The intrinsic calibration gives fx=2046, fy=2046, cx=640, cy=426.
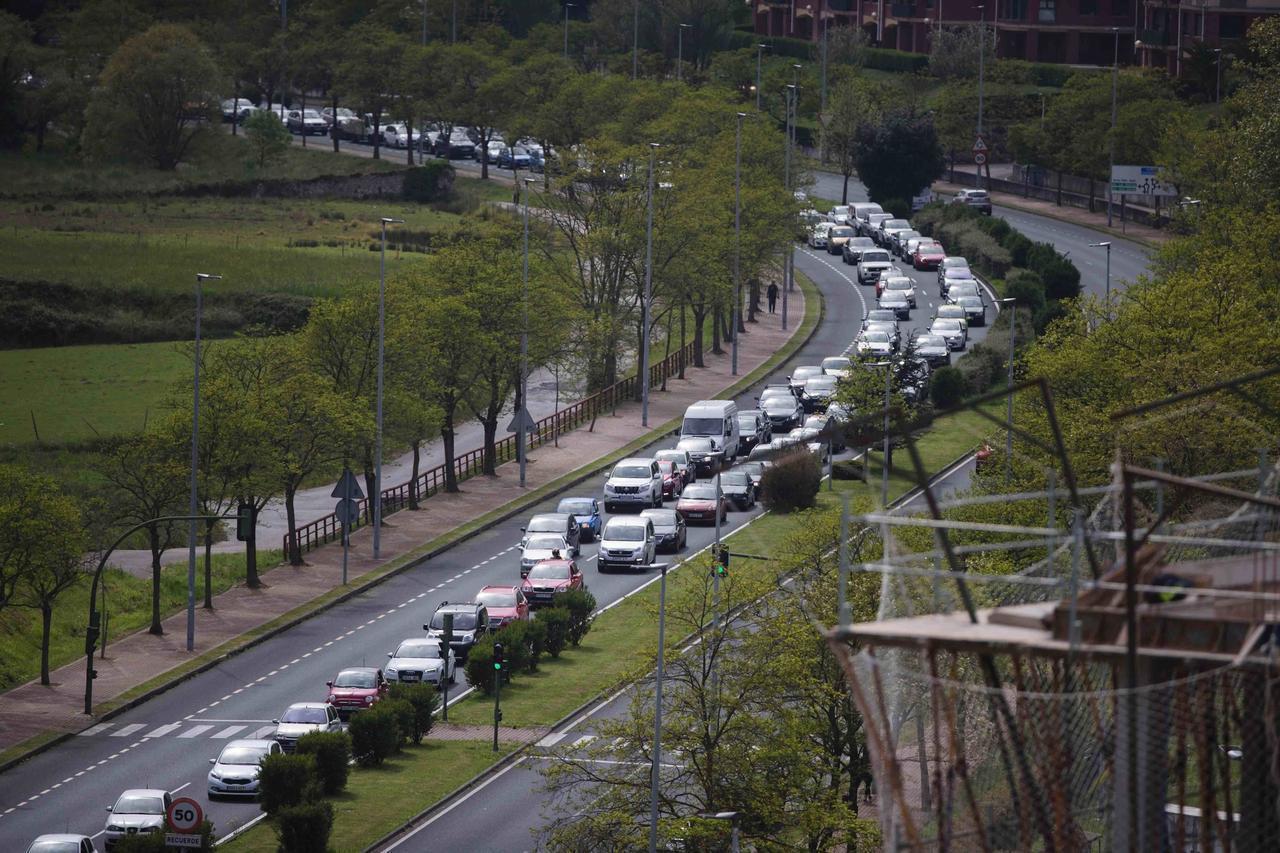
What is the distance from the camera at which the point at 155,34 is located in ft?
574

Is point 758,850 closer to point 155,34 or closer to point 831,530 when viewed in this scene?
point 831,530

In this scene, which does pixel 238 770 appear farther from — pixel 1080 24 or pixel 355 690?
pixel 1080 24

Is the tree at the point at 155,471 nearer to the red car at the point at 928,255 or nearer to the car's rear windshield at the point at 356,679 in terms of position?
the car's rear windshield at the point at 356,679

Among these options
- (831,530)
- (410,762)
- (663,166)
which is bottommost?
(410,762)

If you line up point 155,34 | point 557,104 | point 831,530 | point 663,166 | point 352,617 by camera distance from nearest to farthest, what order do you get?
point 831,530 → point 352,617 → point 663,166 → point 557,104 → point 155,34

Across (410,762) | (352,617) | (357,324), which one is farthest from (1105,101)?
(410,762)

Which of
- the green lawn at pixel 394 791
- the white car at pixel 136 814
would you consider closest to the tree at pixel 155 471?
the green lawn at pixel 394 791

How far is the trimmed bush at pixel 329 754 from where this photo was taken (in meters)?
49.4

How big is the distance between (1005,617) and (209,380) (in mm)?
59597

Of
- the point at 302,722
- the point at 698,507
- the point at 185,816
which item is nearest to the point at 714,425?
the point at 698,507

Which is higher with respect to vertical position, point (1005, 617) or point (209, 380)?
point (1005, 617)

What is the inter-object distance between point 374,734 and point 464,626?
29.9 feet

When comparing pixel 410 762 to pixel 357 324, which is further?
pixel 357 324

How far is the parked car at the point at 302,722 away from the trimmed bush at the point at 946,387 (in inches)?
1501
